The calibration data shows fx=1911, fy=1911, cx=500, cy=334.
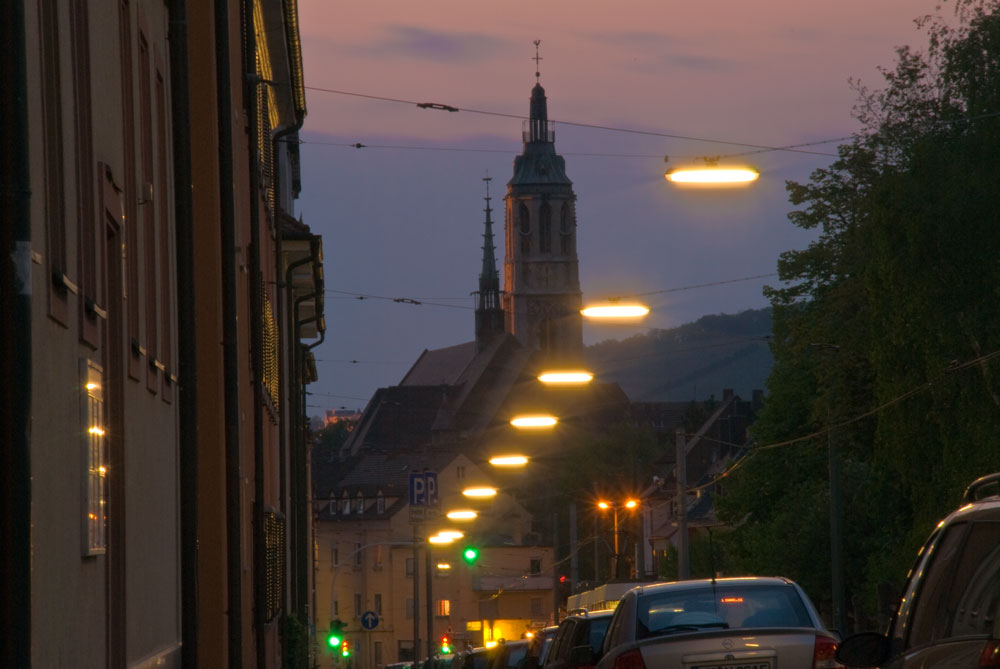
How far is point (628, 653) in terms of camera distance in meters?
12.9

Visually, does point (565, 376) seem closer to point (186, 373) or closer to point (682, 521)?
point (682, 521)

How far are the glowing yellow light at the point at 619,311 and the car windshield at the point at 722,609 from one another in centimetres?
1285

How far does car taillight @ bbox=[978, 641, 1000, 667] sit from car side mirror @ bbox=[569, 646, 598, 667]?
395 inches

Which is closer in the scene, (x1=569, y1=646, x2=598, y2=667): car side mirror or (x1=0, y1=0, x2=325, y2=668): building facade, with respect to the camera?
(x1=0, y1=0, x2=325, y2=668): building facade

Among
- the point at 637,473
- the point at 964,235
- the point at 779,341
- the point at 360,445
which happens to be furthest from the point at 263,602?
the point at 360,445

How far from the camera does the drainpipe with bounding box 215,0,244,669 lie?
16422mm

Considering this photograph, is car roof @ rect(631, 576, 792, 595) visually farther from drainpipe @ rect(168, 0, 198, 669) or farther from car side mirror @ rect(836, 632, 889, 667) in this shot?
car side mirror @ rect(836, 632, 889, 667)

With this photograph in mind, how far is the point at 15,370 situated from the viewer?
5.75 m

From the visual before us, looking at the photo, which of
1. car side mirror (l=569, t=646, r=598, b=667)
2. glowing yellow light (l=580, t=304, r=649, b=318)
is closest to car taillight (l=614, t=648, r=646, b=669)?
car side mirror (l=569, t=646, r=598, b=667)

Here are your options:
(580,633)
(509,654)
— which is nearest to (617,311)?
(509,654)

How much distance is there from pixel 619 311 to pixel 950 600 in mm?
19248

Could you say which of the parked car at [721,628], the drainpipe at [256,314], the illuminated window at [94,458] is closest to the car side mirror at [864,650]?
the illuminated window at [94,458]

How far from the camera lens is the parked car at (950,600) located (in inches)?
274

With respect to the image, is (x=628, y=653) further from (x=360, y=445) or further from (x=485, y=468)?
(x=360, y=445)
